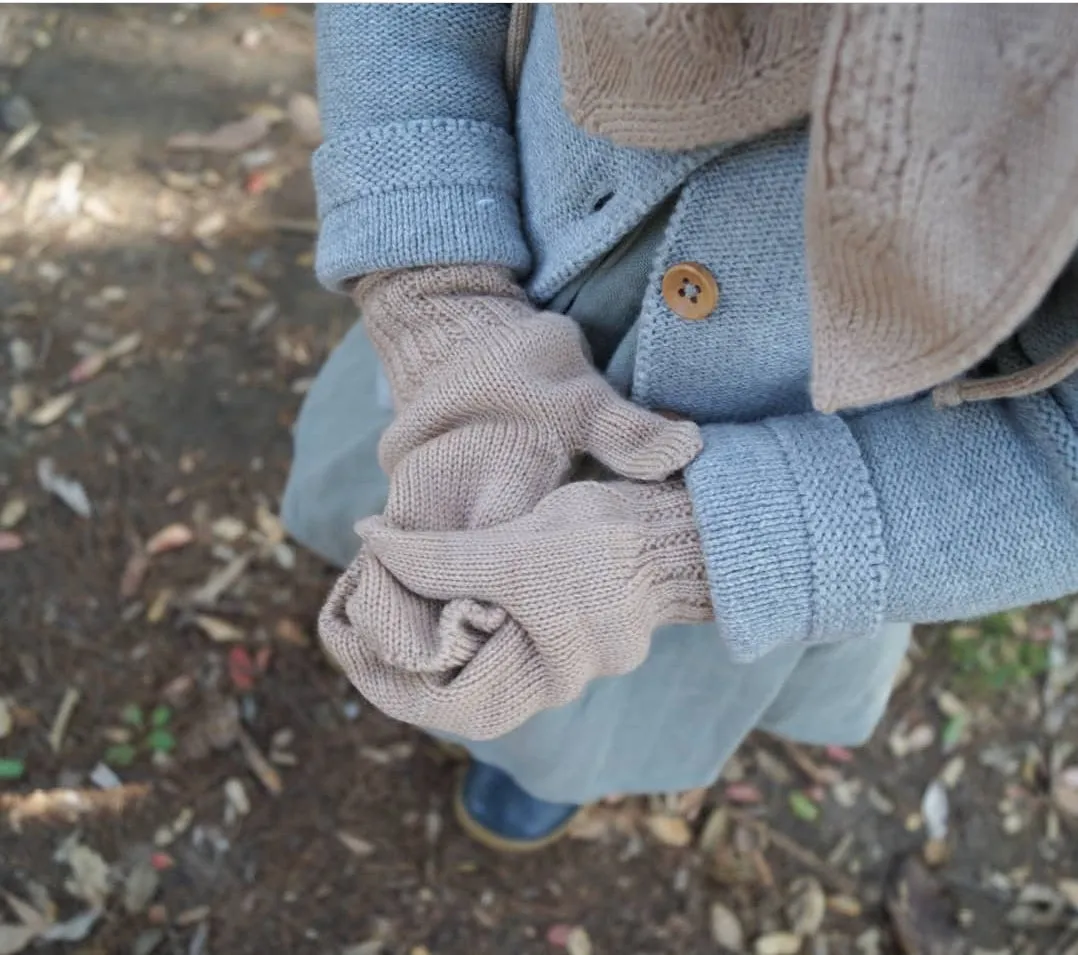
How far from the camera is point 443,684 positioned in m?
0.86

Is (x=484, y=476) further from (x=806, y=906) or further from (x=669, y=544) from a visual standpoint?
(x=806, y=906)

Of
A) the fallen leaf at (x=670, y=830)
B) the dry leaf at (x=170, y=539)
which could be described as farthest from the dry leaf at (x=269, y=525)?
the fallen leaf at (x=670, y=830)

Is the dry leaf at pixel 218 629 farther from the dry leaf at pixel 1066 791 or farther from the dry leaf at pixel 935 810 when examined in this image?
the dry leaf at pixel 1066 791

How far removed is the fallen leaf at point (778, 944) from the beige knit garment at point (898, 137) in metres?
1.43

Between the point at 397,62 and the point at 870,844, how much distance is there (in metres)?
1.68

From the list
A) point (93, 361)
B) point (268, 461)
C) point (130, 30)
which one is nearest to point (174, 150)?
point (130, 30)

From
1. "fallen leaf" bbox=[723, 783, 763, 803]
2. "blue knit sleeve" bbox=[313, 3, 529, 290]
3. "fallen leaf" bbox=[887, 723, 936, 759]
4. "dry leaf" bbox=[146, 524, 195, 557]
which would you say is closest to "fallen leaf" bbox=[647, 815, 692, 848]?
"fallen leaf" bbox=[723, 783, 763, 803]

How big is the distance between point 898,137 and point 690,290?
0.27 metres

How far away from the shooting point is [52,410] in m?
2.15

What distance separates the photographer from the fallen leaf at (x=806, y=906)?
1.86 metres

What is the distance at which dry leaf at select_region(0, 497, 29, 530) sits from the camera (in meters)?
2.01

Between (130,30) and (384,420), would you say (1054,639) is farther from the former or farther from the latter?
(130,30)

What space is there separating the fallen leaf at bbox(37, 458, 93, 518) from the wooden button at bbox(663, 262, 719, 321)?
1597 millimetres

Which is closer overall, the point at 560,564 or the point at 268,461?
the point at 560,564
